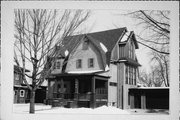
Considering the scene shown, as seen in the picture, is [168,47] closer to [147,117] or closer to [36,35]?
[147,117]

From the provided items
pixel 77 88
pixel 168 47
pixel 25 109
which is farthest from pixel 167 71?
pixel 25 109

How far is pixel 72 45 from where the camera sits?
589 cm

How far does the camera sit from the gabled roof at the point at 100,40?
5.84m

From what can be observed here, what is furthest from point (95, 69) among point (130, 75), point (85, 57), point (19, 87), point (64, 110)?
point (19, 87)

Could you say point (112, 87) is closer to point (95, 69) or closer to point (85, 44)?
point (95, 69)

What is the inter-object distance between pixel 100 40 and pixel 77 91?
4.17ft

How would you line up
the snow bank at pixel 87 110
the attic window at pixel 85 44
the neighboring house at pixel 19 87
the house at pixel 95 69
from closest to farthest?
the neighboring house at pixel 19 87, the snow bank at pixel 87 110, the house at pixel 95 69, the attic window at pixel 85 44

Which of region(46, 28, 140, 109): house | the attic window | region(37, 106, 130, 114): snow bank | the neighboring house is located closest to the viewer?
the neighboring house

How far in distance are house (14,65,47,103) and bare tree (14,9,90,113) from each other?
8 centimetres

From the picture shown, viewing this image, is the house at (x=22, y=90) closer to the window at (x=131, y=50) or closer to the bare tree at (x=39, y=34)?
the bare tree at (x=39, y=34)

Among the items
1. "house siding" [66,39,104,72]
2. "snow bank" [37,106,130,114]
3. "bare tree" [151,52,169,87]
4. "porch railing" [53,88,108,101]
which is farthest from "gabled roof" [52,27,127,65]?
"snow bank" [37,106,130,114]

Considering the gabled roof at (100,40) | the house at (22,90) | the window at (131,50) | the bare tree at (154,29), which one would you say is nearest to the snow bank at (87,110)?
the house at (22,90)

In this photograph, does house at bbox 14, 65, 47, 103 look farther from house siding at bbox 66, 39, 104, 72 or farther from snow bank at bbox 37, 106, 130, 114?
house siding at bbox 66, 39, 104, 72

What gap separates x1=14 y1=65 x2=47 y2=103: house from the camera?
5.64 m
